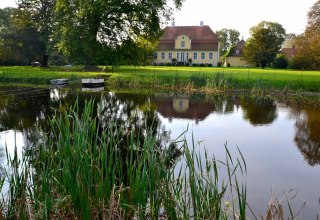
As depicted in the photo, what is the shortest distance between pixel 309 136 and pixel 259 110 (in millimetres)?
4780

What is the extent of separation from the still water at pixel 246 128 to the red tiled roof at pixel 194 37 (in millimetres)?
31444

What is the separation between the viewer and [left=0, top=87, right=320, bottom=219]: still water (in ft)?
20.8

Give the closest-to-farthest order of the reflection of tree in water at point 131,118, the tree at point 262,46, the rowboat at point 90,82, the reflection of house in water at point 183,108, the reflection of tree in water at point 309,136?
the reflection of tree in water at point 309,136 < the reflection of tree in water at point 131,118 < the reflection of house in water at point 183,108 < the rowboat at point 90,82 < the tree at point 262,46

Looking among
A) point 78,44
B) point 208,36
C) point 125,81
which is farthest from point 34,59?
point 208,36

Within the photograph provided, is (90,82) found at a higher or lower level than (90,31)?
lower

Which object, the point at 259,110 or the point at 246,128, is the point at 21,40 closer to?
the point at 259,110

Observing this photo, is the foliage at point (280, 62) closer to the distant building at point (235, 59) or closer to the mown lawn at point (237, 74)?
the distant building at point (235, 59)

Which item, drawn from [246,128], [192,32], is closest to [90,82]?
[246,128]

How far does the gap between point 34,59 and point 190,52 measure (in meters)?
21.6

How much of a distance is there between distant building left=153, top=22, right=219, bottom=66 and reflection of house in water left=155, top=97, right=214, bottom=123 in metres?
32.1

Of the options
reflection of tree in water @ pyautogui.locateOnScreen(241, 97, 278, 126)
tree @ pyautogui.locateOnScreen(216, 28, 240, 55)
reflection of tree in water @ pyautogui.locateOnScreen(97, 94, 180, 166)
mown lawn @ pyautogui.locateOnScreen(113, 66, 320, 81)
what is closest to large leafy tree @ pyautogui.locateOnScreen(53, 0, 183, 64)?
mown lawn @ pyautogui.locateOnScreen(113, 66, 320, 81)

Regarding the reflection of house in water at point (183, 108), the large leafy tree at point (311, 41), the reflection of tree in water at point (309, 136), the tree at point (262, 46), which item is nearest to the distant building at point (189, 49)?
the tree at point (262, 46)

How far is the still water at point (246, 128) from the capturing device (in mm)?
6332

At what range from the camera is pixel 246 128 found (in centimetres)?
1147
